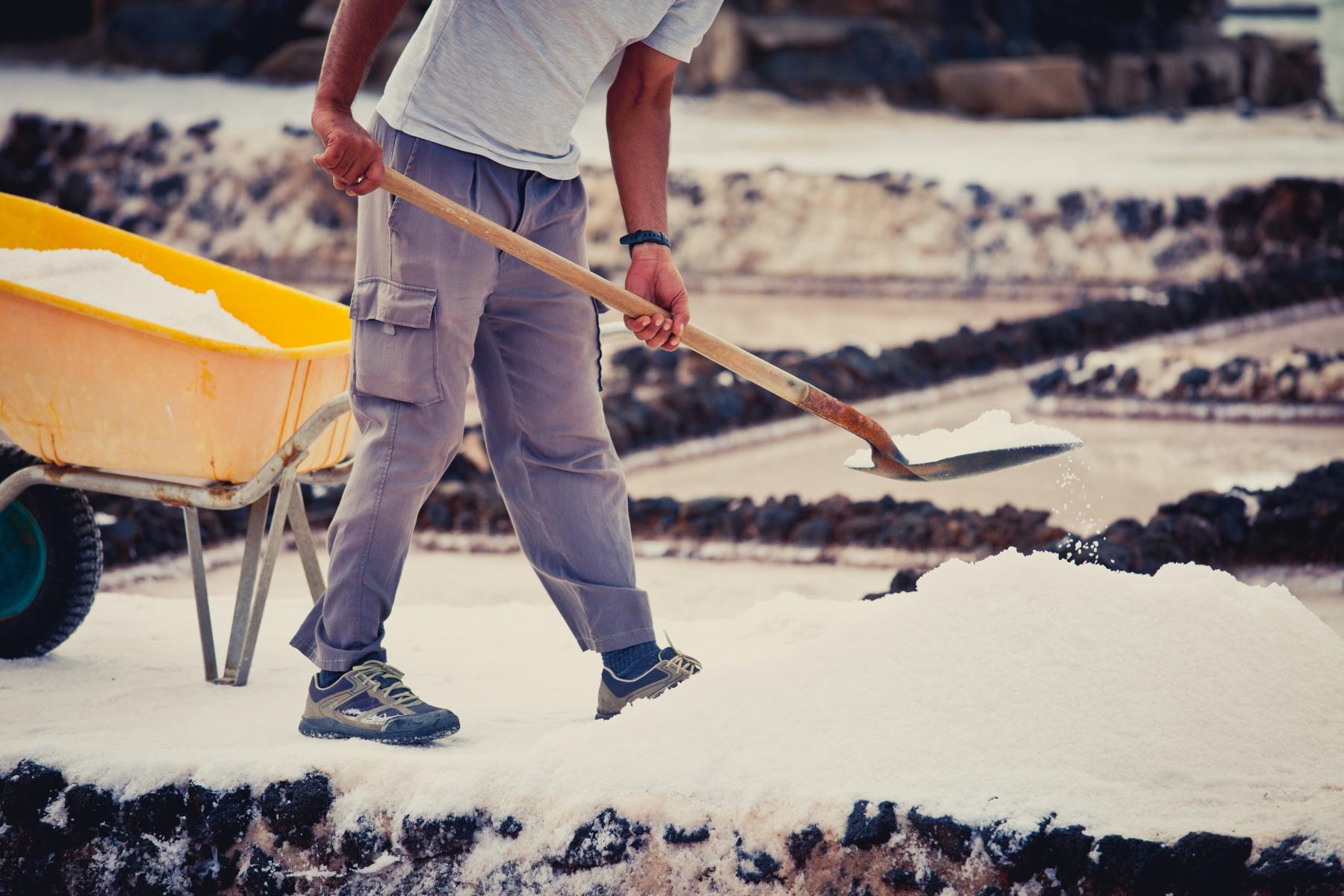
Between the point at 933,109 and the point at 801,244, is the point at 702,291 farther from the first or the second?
the point at 933,109

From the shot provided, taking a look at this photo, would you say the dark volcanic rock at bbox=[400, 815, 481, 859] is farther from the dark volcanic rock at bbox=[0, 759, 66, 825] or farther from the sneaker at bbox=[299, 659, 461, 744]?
the dark volcanic rock at bbox=[0, 759, 66, 825]

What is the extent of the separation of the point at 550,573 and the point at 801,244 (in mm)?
7094

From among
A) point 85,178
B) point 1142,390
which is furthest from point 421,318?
Result: point 85,178

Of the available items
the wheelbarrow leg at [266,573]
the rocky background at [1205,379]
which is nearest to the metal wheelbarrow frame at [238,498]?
the wheelbarrow leg at [266,573]

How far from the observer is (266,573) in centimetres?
276

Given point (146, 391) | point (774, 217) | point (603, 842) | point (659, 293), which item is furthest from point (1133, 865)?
point (774, 217)

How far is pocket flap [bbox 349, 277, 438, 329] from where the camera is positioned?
7.47 feet

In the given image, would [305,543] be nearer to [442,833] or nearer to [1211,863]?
[442,833]

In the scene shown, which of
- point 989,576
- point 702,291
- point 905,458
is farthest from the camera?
point 702,291

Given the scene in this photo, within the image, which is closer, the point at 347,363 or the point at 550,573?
the point at 550,573

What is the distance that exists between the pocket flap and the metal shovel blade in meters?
0.87

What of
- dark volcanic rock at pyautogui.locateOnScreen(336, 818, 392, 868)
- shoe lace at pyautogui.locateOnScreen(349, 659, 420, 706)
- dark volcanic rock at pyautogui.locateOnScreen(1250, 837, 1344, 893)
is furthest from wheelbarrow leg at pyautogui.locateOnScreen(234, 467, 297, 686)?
dark volcanic rock at pyautogui.locateOnScreen(1250, 837, 1344, 893)

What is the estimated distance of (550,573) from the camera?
2.52 m

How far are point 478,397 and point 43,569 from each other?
109cm
